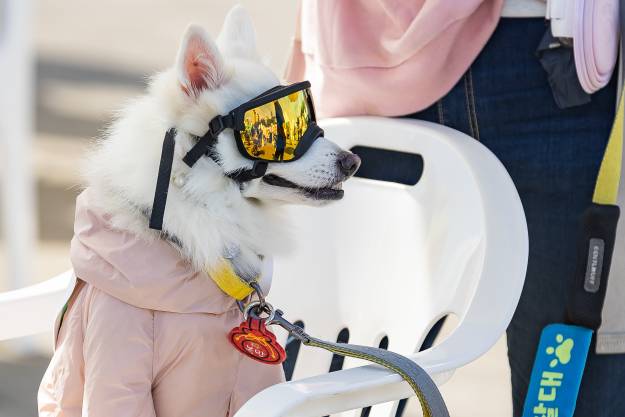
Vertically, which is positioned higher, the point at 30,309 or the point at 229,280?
the point at 229,280

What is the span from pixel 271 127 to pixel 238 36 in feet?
0.97

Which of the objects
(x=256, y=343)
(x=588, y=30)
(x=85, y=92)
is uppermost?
(x=588, y=30)

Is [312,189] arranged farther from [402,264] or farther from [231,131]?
[402,264]

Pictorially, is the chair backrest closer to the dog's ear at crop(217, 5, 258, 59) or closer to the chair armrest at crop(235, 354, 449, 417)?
the chair armrest at crop(235, 354, 449, 417)

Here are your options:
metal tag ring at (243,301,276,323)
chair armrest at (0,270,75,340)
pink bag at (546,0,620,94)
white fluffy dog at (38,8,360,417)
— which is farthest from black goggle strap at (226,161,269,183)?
pink bag at (546,0,620,94)

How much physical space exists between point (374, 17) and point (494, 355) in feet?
7.06

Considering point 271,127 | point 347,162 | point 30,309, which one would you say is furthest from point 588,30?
point 30,309

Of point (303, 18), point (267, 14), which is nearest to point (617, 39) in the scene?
point (303, 18)

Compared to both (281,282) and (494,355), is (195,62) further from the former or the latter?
(494,355)

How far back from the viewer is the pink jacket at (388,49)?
6.23ft

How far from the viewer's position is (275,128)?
1.74m

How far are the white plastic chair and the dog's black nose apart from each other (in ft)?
0.68

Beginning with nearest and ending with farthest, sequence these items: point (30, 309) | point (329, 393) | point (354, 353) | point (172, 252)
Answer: point (329, 393)
point (354, 353)
point (172, 252)
point (30, 309)

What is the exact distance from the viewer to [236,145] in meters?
1.73
